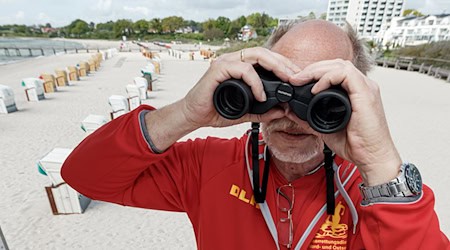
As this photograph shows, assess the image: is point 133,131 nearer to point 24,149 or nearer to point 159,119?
point 159,119

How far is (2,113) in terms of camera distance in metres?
7.15

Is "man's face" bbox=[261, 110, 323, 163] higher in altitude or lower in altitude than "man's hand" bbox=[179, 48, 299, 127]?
lower

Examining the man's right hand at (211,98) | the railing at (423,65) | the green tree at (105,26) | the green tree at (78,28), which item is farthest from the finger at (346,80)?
the green tree at (78,28)

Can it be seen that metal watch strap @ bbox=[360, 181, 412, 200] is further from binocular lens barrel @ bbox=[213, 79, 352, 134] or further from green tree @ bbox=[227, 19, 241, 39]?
green tree @ bbox=[227, 19, 241, 39]

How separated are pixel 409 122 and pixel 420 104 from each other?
2817mm

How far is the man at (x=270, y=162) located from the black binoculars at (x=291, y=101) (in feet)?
0.09

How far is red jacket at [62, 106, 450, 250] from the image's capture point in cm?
99


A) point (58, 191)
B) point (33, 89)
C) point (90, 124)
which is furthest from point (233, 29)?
point (58, 191)

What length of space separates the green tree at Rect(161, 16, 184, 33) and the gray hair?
3512 inches

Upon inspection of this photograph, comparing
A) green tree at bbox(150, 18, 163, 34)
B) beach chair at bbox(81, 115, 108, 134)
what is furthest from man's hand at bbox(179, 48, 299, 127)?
green tree at bbox(150, 18, 163, 34)

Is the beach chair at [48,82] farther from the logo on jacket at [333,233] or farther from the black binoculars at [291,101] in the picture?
the logo on jacket at [333,233]

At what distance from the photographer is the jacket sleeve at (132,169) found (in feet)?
3.35

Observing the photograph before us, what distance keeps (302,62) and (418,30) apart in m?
65.7

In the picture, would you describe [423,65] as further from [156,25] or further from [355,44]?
[156,25]
